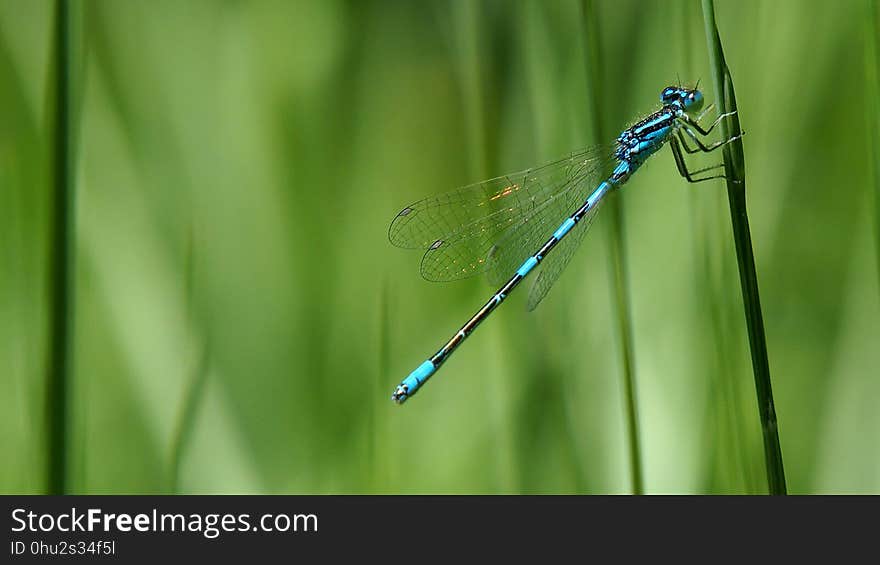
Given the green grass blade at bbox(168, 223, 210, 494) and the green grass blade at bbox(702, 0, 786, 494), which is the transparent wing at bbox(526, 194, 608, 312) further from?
the green grass blade at bbox(168, 223, 210, 494)

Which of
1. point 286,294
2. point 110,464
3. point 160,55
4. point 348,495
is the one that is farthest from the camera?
point 160,55

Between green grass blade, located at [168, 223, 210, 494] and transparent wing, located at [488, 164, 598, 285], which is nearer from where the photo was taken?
green grass blade, located at [168, 223, 210, 494]

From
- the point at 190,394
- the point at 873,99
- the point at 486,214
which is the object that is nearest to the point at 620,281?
the point at 873,99

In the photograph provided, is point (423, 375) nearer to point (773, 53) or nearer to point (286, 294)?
point (286, 294)

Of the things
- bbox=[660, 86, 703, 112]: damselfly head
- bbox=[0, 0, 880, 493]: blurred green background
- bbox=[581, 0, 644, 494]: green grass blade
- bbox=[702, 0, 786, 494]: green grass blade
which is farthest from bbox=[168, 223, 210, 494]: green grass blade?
bbox=[660, 86, 703, 112]: damselfly head

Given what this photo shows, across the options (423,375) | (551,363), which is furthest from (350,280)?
(551,363)

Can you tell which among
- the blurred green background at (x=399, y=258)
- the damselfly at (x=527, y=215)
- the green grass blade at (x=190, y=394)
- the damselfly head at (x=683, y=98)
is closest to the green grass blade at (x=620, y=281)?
the blurred green background at (x=399, y=258)

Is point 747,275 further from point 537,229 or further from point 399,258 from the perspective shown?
point 537,229
